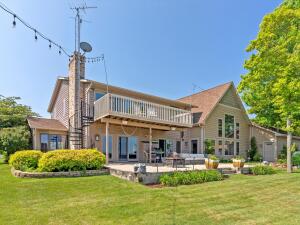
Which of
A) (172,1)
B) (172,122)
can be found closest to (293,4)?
(172,1)

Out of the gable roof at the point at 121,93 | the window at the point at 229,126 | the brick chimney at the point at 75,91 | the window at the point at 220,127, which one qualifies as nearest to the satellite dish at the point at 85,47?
the brick chimney at the point at 75,91

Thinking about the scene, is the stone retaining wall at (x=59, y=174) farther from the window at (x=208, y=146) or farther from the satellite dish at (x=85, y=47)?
the window at (x=208, y=146)

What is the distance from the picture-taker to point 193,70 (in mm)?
28828

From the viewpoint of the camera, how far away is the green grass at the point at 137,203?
539cm

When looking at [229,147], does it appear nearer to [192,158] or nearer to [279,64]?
[192,158]

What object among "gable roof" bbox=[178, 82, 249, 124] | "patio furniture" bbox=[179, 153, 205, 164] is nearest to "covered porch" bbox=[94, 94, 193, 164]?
"patio furniture" bbox=[179, 153, 205, 164]

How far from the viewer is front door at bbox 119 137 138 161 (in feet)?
53.9

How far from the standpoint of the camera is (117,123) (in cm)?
1434

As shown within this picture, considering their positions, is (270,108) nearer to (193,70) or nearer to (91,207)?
(193,70)

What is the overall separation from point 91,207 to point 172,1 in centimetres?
1364

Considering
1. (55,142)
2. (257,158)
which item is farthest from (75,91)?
(257,158)

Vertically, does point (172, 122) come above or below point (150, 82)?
below

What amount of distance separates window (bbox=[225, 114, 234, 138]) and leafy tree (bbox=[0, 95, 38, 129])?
18.2 metres

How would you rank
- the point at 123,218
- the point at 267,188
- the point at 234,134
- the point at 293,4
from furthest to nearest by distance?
the point at 234,134 < the point at 293,4 < the point at 267,188 < the point at 123,218
